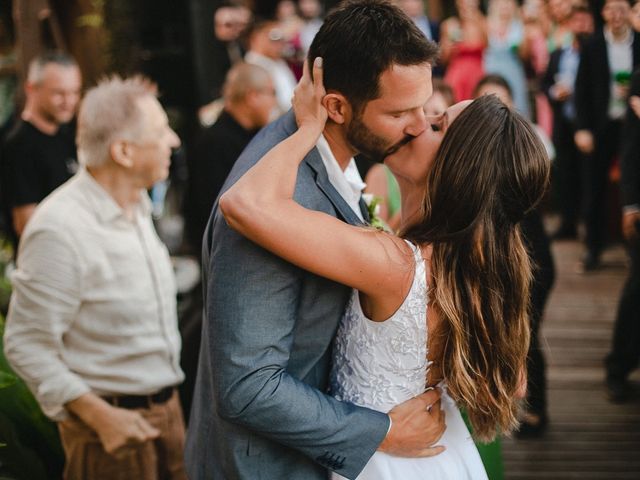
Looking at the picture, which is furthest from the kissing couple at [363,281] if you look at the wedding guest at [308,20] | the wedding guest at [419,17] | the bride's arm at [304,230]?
the wedding guest at [308,20]

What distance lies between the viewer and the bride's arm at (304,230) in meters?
1.55

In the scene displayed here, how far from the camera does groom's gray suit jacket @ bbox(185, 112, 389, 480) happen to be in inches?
62.3

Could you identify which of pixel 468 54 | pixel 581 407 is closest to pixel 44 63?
pixel 581 407

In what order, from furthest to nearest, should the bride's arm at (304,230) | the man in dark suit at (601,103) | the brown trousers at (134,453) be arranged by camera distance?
the man in dark suit at (601,103) < the brown trousers at (134,453) < the bride's arm at (304,230)

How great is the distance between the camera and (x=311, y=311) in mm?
1678

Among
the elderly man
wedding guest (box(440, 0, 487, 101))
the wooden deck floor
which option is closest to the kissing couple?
the elderly man

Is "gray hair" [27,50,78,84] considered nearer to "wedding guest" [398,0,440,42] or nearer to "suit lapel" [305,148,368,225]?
"suit lapel" [305,148,368,225]

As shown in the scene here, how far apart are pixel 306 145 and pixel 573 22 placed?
553cm

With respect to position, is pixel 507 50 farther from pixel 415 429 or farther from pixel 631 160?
pixel 415 429

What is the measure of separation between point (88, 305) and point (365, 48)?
3.94ft

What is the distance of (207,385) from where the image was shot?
186cm

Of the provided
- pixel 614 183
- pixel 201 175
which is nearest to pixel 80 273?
pixel 201 175

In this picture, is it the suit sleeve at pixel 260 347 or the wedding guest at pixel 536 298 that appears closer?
the suit sleeve at pixel 260 347

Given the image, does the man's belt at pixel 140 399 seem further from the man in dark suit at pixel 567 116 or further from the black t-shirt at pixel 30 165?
the man in dark suit at pixel 567 116
